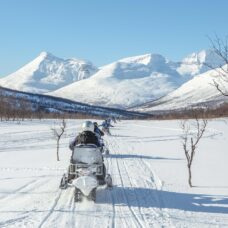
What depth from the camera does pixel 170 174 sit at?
71.3 feet

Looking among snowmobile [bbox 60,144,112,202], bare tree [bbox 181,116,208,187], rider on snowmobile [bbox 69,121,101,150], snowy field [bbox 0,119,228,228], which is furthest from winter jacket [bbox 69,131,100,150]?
bare tree [bbox 181,116,208,187]

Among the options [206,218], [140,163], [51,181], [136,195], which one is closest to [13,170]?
[51,181]

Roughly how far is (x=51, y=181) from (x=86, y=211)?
5680 millimetres

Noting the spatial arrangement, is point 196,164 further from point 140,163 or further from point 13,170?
point 13,170

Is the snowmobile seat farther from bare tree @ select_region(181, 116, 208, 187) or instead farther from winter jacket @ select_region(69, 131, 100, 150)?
bare tree @ select_region(181, 116, 208, 187)

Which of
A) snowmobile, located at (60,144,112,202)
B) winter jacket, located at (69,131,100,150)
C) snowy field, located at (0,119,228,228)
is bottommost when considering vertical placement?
snowy field, located at (0,119,228,228)

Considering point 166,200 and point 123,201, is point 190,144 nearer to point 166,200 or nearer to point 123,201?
point 166,200

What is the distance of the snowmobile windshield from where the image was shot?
14.5 meters

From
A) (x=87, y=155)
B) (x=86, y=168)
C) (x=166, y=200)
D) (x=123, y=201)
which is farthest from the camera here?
(x=87, y=155)

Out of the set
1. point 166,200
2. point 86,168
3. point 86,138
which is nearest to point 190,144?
point 86,138

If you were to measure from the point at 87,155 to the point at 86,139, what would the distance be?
2.28 ft

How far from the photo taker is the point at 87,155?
14.5m

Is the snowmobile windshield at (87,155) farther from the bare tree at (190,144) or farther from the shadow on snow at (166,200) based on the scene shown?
the bare tree at (190,144)

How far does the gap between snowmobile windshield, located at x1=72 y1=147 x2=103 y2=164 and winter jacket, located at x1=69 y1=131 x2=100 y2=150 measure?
52 centimetres
